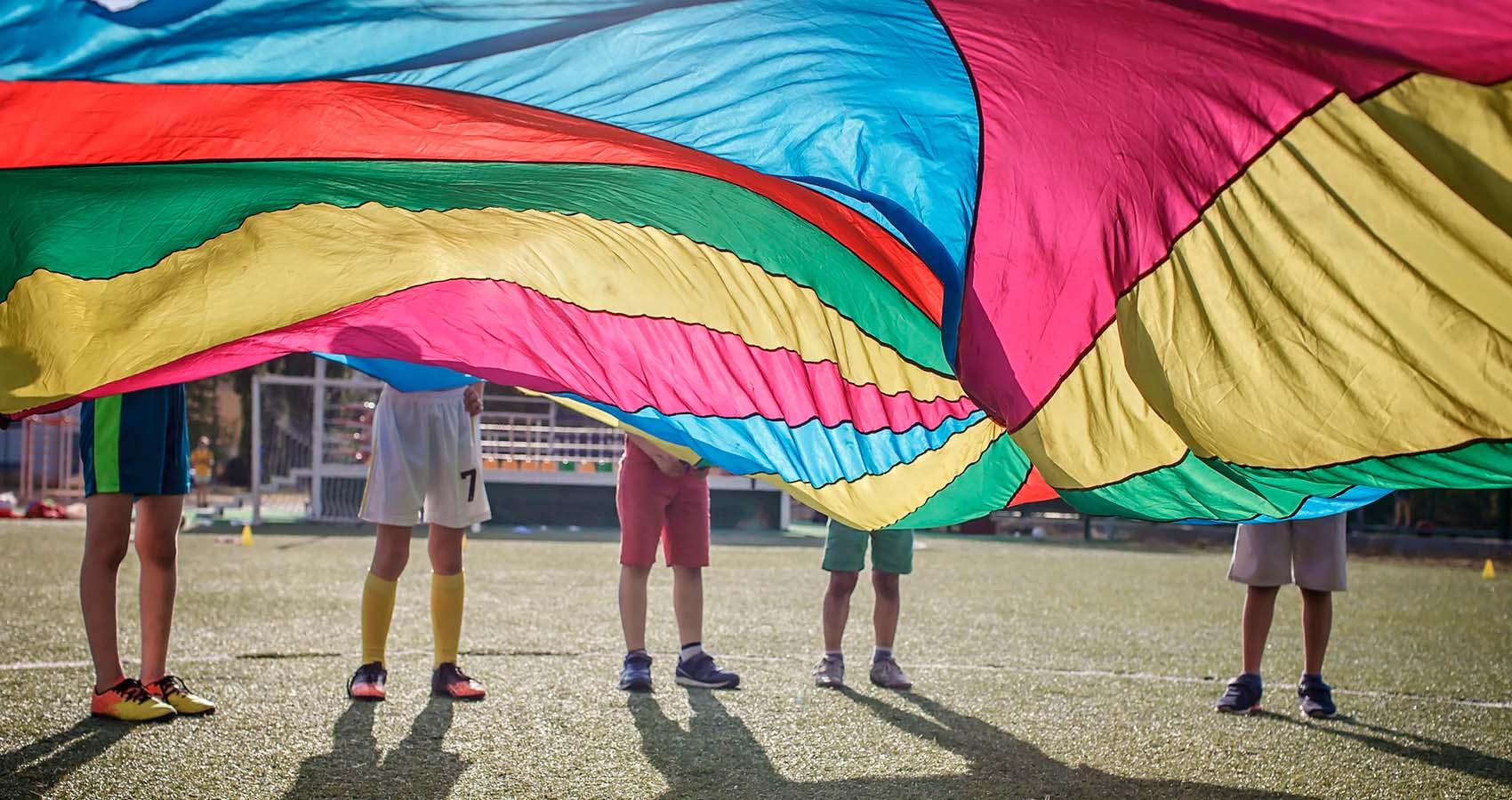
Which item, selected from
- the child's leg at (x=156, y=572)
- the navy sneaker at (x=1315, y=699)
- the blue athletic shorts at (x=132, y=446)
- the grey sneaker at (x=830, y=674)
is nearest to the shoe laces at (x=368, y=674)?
the child's leg at (x=156, y=572)

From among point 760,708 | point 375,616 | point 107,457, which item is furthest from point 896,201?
point 107,457

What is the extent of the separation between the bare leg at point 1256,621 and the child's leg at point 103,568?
3469 millimetres

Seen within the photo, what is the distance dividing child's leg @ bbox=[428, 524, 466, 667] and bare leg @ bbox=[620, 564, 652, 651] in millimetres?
555

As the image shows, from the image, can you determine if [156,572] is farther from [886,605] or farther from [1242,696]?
[1242,696]

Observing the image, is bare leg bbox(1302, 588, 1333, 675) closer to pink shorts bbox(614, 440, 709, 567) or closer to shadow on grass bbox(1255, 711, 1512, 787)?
shadow on grass bbox(1255, 711, 1512, 787)

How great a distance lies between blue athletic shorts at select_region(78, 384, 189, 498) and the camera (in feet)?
11.9

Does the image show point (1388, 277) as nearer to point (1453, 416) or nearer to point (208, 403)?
point (1453, 416)

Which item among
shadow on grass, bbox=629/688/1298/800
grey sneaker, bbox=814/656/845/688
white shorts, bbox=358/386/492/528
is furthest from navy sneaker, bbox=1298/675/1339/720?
white shorts, bbox=358/386/492/528

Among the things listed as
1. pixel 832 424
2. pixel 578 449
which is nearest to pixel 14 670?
pixel 832 424

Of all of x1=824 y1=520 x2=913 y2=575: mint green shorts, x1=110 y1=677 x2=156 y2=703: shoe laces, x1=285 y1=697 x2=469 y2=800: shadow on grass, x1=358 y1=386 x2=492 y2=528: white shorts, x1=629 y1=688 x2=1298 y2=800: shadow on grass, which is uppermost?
x1=358 y1=386 x2=492 y2=528: white shorts

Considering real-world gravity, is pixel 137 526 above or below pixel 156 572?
above

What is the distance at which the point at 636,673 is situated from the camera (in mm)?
4258

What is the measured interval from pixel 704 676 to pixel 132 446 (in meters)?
1.92

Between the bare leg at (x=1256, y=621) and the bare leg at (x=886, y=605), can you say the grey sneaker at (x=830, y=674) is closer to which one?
the bare leg at (x=886, y=605)
